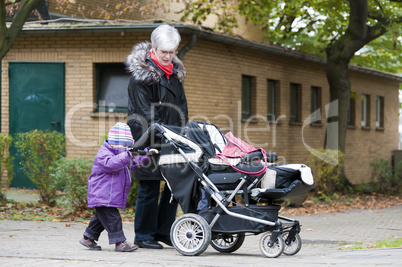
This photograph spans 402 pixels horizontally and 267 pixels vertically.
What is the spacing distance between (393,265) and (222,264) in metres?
1.48

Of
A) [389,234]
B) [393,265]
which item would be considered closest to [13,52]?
[389,234]

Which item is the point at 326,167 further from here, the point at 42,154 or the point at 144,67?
the point at 144,67

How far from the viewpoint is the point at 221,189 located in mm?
6867

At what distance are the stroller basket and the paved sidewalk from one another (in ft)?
0.94

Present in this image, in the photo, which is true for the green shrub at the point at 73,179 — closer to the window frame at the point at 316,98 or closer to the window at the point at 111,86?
the window at the point at 111,86

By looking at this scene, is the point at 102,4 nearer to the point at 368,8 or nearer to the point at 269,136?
the point at 269,136

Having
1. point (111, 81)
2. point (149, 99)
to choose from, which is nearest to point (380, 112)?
point (111, 81)

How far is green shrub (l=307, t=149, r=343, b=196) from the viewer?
15.2 m

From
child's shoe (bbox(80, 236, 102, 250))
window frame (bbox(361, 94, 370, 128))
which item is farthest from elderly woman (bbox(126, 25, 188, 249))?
window frame (bbox(361, 94, 370, 128))

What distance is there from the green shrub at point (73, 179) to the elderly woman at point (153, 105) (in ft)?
12.0

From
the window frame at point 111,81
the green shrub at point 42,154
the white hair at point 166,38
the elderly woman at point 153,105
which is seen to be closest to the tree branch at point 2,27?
the green shrub at point 42,154

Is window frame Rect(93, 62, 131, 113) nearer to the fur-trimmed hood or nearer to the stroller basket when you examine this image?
the fur-trimmed hood

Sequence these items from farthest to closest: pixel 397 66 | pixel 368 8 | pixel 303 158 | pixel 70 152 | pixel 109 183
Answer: pixel 397 66 < pixel 303 158 < pixel 368 8 < pixel 70 152 < pixel 109 183

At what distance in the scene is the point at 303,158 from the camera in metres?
20.8
